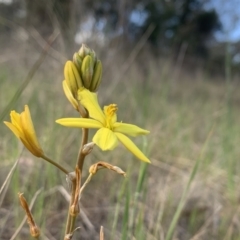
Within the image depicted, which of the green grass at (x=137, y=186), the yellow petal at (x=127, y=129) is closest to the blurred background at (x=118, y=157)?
the green grass at (x=137, y=186)

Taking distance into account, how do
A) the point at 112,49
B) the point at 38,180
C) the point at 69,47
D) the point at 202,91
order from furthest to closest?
the point at 202,91
the point at 112,49
the point at 69,47
the point at 38,180

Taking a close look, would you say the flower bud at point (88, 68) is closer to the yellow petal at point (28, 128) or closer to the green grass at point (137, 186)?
the yellow petal at point (28, 128)

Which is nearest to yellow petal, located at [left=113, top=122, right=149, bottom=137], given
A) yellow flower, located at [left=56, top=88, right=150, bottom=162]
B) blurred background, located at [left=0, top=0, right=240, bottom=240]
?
yellow flower, located at [left=56, top=88, right=150, bottom=162]

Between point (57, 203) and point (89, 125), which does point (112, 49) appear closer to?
point (57, 203)

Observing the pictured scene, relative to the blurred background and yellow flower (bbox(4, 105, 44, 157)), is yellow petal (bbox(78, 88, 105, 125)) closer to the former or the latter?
yellow flower (bbox(4, 105, 44, 157))

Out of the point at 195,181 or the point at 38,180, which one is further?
the point at 195,181

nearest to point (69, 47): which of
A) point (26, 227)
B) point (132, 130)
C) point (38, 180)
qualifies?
point (38, 180)

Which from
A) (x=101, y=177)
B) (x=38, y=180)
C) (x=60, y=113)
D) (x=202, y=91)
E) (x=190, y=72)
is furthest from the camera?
(x=190, y=72)
